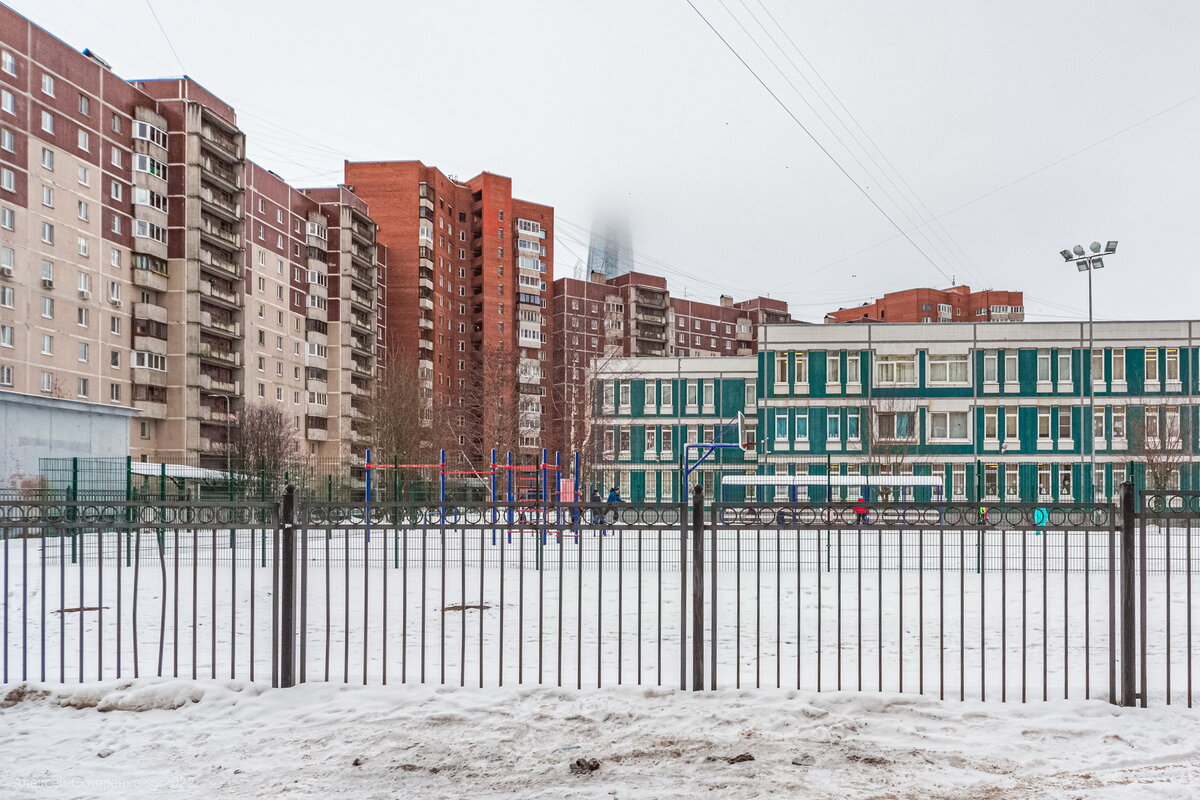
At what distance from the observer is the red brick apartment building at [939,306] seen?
10388cm

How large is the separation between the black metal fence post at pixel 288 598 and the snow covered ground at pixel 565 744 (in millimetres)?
184

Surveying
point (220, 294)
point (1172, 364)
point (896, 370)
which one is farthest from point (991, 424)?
point (220, 294)

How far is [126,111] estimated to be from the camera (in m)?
51.3

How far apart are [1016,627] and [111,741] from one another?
917cm

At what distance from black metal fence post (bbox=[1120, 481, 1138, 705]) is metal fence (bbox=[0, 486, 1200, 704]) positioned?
0.05 feet

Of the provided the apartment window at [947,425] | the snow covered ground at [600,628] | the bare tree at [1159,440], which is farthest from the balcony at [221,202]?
the bare tree at [1159,440]

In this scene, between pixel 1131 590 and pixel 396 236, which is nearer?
pixel 1131 590

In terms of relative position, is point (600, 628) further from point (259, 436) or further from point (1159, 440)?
point (259, 436)

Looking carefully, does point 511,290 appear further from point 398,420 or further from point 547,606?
point 547,606

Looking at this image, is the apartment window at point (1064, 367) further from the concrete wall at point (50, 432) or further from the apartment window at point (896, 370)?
the concrete wall at point (50, 432)

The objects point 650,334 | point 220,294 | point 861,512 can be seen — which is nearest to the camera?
point 861,512

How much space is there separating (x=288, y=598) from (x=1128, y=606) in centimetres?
580

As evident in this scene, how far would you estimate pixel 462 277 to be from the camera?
286 ft

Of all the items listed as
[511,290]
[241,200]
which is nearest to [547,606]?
[241,200]
